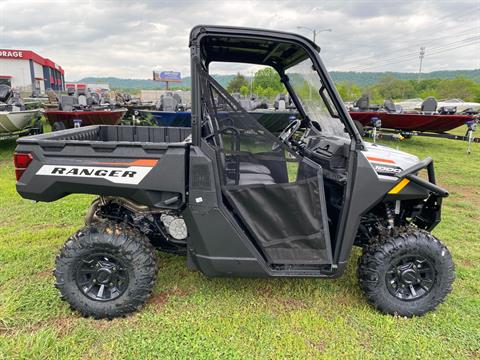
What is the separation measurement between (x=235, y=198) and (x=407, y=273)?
4.69 ft

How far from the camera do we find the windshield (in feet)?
8.94

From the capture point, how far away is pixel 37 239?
3.81 meters

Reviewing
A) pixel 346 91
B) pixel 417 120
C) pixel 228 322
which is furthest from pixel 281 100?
pixel 346 91

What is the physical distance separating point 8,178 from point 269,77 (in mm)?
5431

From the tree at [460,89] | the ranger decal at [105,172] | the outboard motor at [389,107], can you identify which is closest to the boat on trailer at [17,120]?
the ranger decal at [105,172]

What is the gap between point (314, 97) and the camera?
9.86ft

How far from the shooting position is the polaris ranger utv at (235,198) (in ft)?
7.94

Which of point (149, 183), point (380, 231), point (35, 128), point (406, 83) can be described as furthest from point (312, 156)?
point (406, 83)

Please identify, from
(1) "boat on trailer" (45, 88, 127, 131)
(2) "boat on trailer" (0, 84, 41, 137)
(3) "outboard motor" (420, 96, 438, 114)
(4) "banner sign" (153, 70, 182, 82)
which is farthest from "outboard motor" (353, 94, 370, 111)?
(4) "banner sign" (153, 70, 182, 82)

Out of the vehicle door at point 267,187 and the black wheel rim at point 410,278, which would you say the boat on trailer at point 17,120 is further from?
the black wheel rim at point 410,278

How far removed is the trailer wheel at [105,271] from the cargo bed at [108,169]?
0.32 metres

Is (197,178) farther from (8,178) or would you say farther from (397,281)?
(8,178)

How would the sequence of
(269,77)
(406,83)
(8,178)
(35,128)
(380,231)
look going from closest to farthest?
(380,231)
(269,77)
(8,178)
(35,128)
(406,83)

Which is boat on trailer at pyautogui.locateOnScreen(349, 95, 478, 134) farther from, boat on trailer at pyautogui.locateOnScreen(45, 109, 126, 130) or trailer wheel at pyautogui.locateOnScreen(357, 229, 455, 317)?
trailer wheel at pyautogui.locateOnScreen(357, 229, 455, 317)
